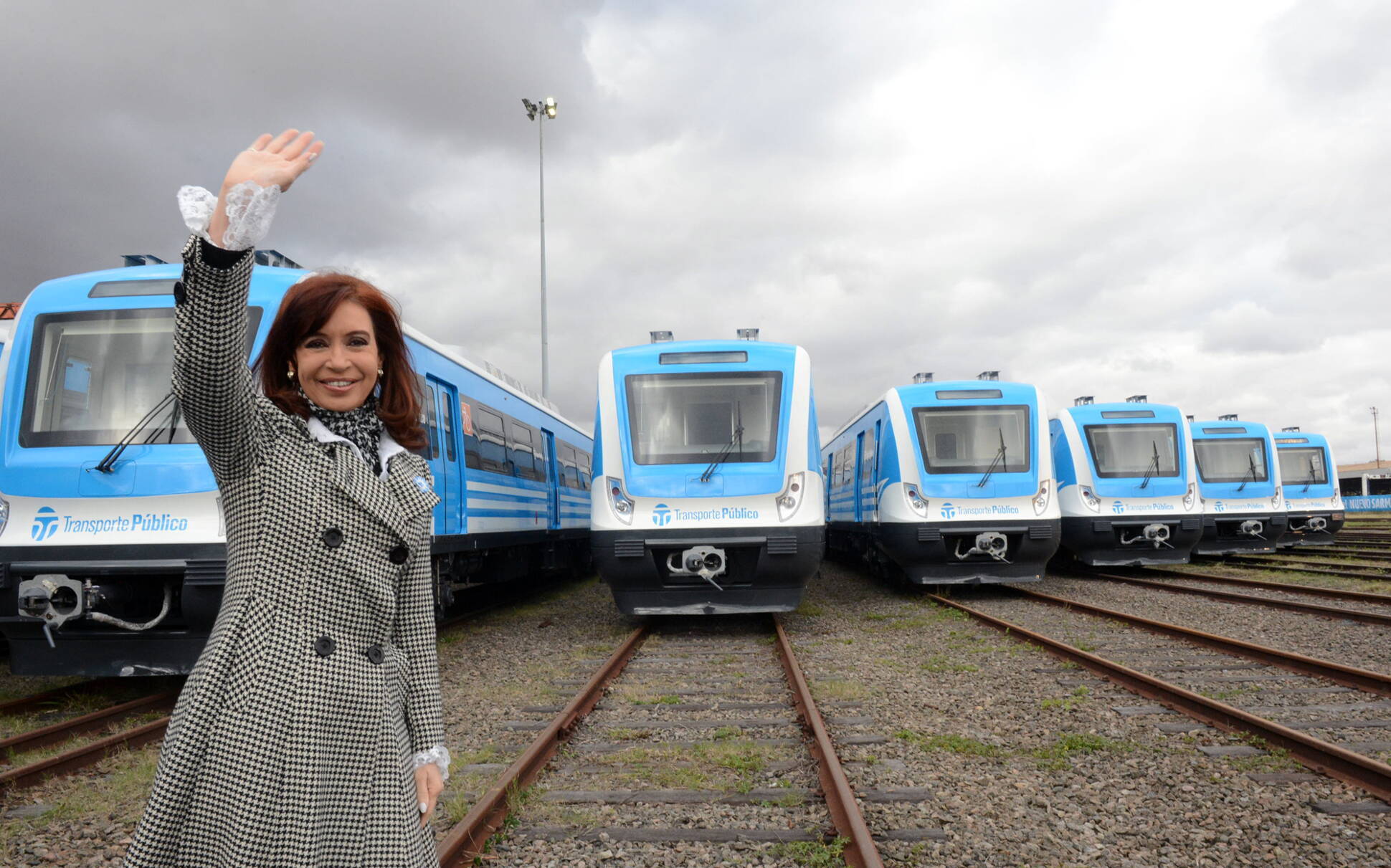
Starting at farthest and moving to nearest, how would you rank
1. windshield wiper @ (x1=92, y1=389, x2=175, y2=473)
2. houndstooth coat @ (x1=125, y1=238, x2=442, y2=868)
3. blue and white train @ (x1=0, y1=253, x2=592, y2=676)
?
windshield wiper @ (x1=92, y1=389, x2=175, y2=473) < blue and white train @ (x1=0, y1=253, x2=592, y2=676) < houndstooth coat @ (x1=125, y1=238, x2=442, y2=868)

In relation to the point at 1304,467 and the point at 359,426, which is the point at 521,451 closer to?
the point at 359,426

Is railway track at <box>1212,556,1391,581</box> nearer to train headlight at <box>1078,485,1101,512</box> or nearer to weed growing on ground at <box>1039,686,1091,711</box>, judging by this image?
train headlight at <box>1078,485,1101,512</box>

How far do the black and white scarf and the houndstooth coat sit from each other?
66 millimetres

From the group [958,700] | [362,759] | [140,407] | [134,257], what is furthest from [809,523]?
[362,759]

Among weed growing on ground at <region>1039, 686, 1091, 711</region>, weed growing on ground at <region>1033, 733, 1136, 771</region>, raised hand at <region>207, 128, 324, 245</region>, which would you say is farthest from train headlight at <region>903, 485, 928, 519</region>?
raised hand at <region>207, 128, 324, 245</region>

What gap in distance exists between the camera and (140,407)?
5668 mm

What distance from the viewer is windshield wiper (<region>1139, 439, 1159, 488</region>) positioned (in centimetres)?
1338

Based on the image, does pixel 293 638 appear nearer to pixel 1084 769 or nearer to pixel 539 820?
pixel 539 820

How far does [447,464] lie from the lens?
343 inches

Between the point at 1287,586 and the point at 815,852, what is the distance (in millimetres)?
10989

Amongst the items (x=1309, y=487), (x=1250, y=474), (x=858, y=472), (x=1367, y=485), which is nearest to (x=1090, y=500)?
(x=858, y=472)

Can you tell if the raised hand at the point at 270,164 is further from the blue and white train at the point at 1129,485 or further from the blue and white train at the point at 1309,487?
the blue and white train at the point at 1309,487

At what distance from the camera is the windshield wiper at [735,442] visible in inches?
320

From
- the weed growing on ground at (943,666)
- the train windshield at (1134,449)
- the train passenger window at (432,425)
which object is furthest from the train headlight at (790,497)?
the train windshield at (1134,449)
